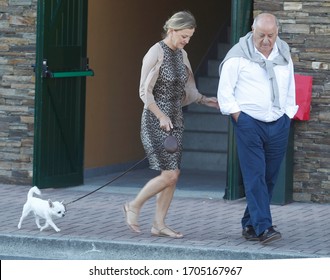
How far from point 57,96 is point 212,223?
2636 millimetres

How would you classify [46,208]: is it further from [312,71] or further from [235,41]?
[312,71]

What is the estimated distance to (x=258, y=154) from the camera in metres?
9.07

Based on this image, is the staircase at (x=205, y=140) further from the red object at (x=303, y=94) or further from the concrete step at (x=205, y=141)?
the red object at (x=303, y=94)

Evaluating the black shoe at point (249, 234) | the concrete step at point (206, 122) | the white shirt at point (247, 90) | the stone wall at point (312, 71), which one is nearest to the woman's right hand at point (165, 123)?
the white shirt at point (247, 90)

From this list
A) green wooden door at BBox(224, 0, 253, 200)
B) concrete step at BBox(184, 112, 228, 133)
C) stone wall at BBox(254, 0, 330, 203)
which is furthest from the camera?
concrete step at BBox(184, 112, 228, 133)

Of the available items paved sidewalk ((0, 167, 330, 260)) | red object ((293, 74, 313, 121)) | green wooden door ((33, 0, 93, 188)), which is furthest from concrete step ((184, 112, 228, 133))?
red object ((293, 74, 313, 121))

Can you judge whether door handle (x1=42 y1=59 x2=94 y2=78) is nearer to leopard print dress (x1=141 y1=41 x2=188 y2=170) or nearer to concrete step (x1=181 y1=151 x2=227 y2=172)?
concrete step (x1=181 y1=151 x2=227 y2=172)

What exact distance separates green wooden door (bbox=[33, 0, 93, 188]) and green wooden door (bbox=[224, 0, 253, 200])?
70.6 inches

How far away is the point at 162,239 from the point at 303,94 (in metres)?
2.53

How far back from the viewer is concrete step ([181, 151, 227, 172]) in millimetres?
14211

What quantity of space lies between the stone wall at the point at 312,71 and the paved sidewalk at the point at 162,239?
295 millimetres

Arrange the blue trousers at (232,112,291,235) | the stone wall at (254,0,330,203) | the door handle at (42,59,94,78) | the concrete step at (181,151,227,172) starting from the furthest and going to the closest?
the concrete step at (181,151,227,172), the door handle at (42,59,94,78), the stone wall at (254,0,330,203), the blue trousers at (232,112,291,235)
